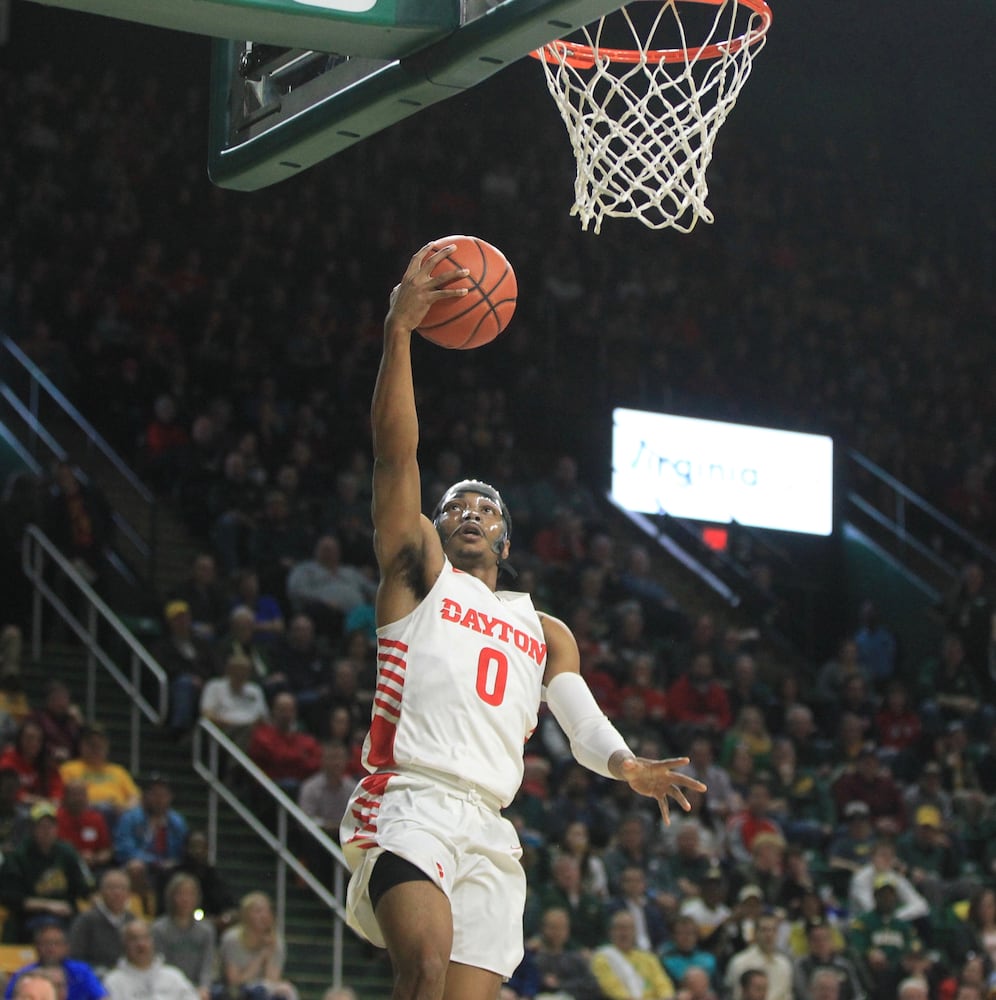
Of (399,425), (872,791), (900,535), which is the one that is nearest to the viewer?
(399,425)

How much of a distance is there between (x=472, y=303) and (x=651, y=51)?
1.70 metres

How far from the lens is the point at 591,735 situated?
5602 millimetres

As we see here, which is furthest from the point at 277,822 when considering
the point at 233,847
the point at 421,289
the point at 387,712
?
the point at 421,289

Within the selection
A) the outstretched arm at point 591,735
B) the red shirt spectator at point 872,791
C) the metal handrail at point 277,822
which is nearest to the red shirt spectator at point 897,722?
the red shirt spectator at point 872,791

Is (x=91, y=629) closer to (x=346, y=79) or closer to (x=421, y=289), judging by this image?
(x=346, y=79)

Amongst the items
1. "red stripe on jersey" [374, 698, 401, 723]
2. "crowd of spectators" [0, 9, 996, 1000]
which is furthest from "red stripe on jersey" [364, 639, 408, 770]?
"crowd of spectators" [0, 9, 996, 1000]

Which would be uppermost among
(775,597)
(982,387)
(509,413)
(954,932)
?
(982,387)

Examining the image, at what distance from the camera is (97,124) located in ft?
59.5

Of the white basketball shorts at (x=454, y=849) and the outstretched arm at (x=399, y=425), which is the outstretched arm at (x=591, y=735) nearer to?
the white basketball shorts at (x=454, y=849)

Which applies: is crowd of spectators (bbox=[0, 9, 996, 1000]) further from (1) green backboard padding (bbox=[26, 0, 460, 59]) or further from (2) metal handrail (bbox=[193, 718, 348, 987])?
(1) green backboard padding (bbox=[26, 0, 460, 59])

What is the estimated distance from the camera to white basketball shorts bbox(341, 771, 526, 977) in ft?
16.7

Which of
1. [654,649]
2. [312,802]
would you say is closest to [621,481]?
[654,649]

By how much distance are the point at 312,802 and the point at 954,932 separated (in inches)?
171

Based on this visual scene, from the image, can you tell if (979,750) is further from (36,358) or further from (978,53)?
(978,53)
